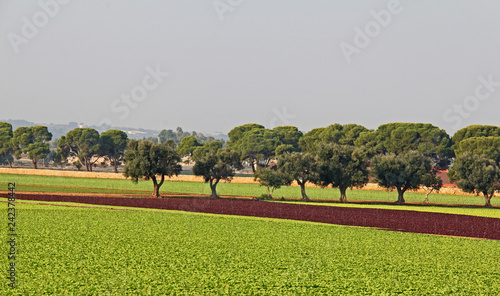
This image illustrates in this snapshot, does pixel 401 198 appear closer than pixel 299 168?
No

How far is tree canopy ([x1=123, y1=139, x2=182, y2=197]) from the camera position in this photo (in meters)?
95.4

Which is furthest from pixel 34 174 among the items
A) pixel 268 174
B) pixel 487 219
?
pixel 487 219

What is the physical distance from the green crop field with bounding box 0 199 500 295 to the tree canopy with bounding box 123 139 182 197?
40723 millimetres

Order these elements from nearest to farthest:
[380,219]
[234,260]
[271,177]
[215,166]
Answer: [234,260] → [380,219] → [215,166] → [271,177]

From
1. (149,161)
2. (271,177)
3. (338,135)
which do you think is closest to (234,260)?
(149,161)

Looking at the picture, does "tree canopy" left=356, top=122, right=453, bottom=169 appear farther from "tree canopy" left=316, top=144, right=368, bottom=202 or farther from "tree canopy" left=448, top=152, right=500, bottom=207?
"tree canopy" left=316, top=144, right=368, bottom=202

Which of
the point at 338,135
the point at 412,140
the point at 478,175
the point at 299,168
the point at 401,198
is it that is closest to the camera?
the point at 299,168

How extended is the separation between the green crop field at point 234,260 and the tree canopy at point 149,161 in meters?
40.7

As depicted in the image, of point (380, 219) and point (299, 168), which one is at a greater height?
point (299, 168)

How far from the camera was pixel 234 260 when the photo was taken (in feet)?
109

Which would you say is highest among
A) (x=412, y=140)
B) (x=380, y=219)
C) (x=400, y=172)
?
(x=412, y=140)

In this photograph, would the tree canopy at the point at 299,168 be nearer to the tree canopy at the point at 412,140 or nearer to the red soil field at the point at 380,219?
the red soil field at the point at 380,219

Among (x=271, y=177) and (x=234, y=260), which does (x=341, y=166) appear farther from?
(x=234, y=260)

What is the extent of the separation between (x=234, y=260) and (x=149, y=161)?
65171mm
